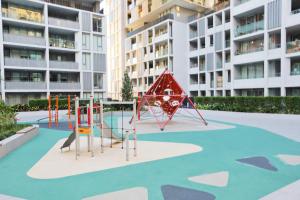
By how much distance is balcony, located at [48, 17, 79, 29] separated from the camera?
33.8 m

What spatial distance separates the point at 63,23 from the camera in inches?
1364

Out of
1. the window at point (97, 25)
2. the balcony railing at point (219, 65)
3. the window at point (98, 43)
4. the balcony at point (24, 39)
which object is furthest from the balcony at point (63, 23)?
the balcony railing at point (219, 65)

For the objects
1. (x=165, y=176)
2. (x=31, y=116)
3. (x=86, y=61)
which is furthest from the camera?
(x=86, y=61)

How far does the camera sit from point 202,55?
40625 mm

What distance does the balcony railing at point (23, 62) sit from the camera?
30.6 metres

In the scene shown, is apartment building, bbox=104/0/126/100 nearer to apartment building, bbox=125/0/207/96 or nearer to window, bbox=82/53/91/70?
apartment building, bbox=125/0/207/96

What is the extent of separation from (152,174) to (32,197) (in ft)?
9.48

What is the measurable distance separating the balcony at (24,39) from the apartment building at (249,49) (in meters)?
24.2

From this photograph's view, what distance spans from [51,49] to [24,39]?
12.0ft

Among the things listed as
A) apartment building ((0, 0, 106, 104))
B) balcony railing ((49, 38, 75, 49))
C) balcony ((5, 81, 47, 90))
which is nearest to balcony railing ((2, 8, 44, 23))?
apartment building ((0, 0, 106, 104))

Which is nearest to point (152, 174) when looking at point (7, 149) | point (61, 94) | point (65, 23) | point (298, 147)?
point (7, 149)

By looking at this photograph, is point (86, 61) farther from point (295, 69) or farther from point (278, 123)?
point (278, 123)

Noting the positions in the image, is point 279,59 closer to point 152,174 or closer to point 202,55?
point 202,55

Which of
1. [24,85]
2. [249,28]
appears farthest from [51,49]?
[249,28]
